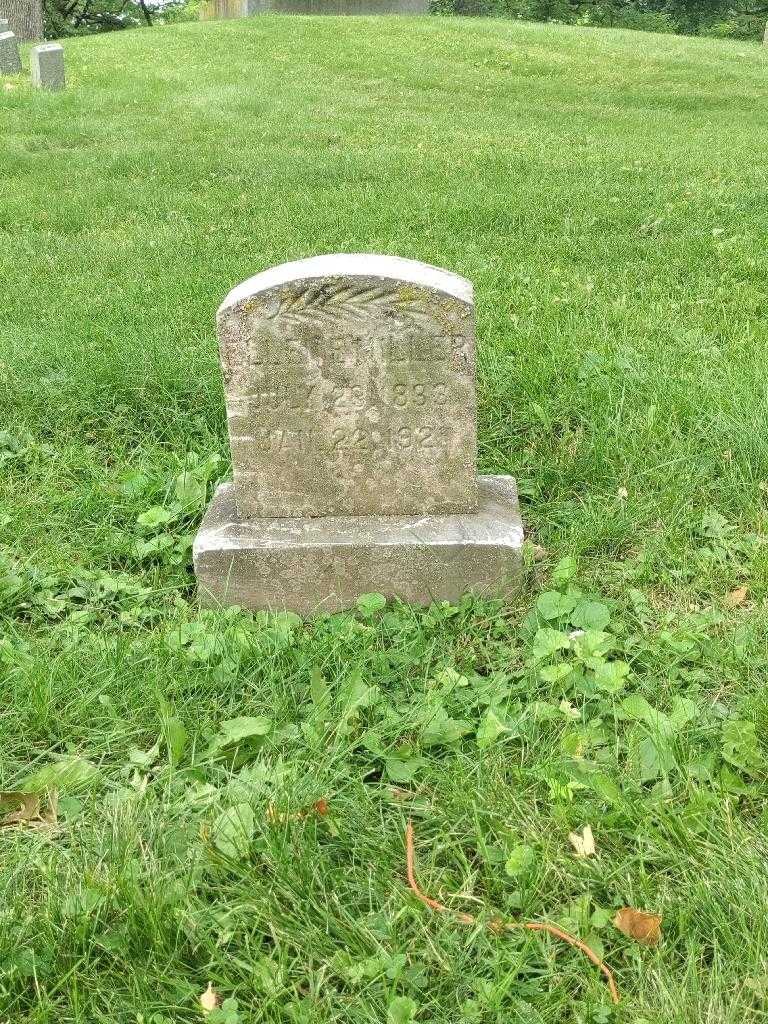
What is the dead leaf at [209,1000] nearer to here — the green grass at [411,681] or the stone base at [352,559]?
the green grass at [411,681]

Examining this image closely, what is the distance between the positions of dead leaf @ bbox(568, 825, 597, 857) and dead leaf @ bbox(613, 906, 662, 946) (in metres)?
0.15

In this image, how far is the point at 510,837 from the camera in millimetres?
2055

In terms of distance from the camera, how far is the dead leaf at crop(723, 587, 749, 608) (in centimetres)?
284

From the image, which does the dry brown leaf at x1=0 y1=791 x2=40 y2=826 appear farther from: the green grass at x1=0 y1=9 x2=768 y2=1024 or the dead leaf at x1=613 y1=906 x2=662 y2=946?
the dead leaf at x1=613 y1=906 x2=662 y2=946

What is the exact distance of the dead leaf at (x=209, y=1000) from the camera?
1.77 m

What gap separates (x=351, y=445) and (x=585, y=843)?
4.82 ft

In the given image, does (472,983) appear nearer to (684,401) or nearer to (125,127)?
(684,401)

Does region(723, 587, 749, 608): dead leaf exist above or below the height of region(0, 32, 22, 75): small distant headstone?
below

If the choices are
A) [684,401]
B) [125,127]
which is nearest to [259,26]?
[125,127]

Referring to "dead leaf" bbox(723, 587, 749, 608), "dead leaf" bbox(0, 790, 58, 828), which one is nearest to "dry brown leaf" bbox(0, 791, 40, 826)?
"dead leaf" bbox(0, 790, 58, 828)

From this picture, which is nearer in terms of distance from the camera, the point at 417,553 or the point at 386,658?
the point at 386,658

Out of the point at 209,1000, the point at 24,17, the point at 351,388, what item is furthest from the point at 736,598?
the point at 24,17

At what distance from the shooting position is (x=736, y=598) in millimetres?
2848

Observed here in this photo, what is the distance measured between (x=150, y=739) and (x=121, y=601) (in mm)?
727
